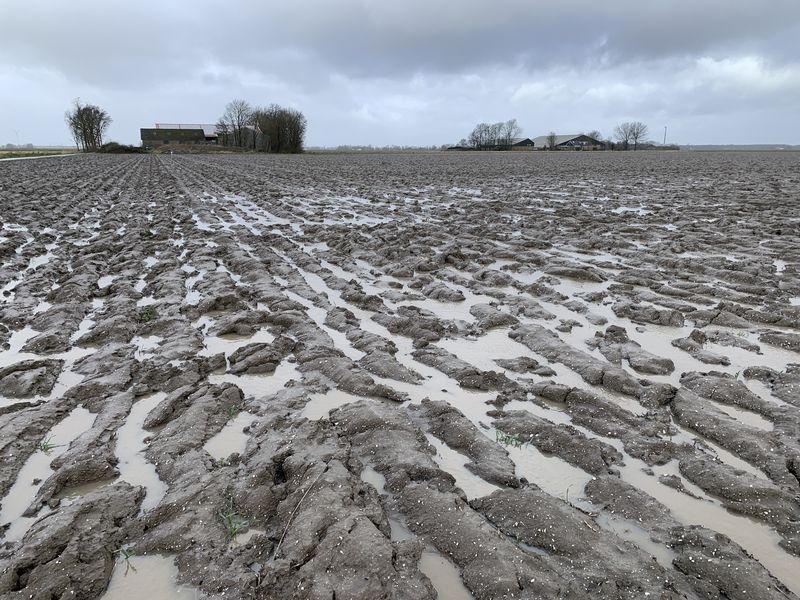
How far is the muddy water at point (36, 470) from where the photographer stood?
330 cm

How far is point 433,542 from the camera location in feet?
9.99

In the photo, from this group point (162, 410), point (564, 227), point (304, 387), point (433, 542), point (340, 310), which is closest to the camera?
point (433, 542)

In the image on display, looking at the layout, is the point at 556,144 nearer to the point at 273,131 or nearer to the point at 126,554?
the point at 273,131

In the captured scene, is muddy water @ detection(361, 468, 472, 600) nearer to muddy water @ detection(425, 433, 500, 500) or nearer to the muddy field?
the muddy field

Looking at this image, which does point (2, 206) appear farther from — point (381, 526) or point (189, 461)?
point (381, 526)

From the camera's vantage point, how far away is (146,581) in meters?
2.85

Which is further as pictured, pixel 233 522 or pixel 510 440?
pixel 510 440

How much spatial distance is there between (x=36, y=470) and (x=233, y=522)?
69.5 inches

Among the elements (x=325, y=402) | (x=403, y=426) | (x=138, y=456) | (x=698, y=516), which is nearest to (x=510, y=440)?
(x=403, y=426)

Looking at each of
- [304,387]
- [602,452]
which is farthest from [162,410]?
[602,452]

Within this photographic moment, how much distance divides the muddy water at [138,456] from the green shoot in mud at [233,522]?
555mm

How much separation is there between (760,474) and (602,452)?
1049mm

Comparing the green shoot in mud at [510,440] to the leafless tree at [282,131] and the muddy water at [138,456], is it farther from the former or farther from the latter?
the leafless tree at [282,131]

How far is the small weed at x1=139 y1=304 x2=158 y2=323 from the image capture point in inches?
269
